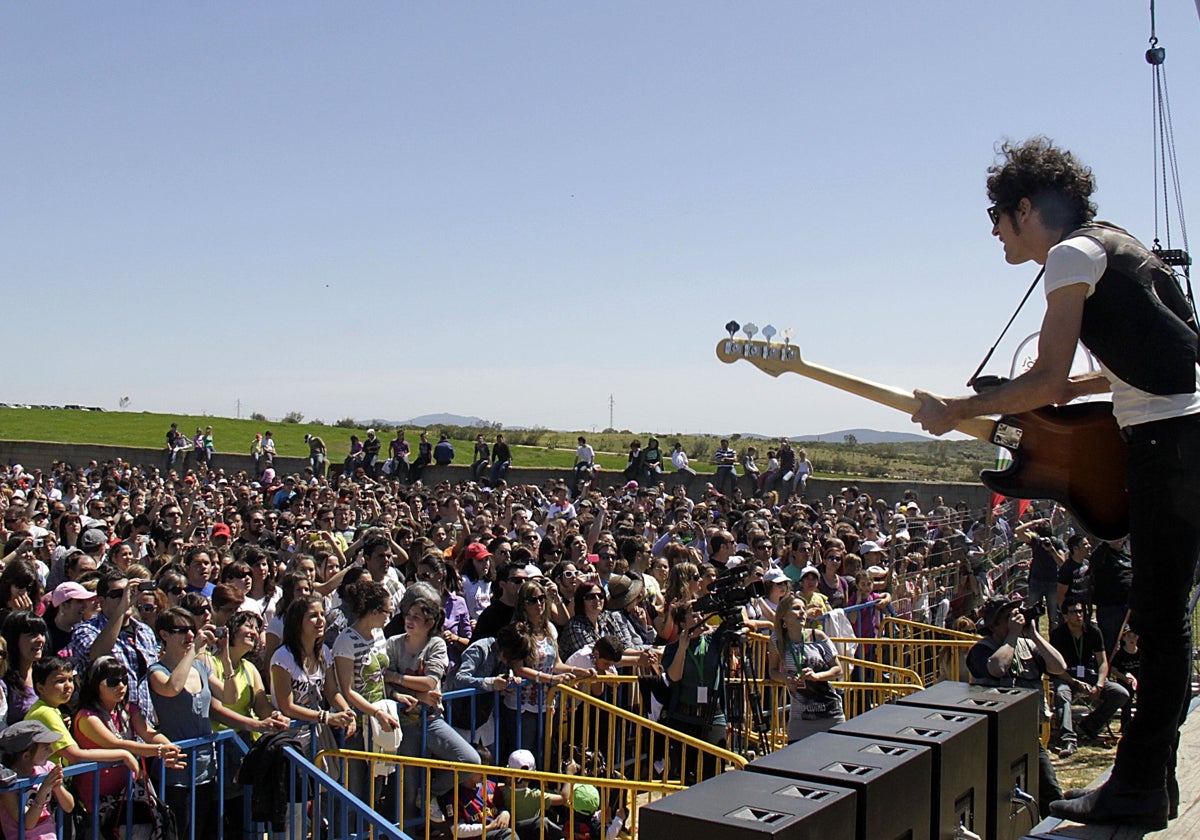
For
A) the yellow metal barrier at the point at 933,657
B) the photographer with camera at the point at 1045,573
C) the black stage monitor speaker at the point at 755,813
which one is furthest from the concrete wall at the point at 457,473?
the black stage monitor speaker at the point at 755,813

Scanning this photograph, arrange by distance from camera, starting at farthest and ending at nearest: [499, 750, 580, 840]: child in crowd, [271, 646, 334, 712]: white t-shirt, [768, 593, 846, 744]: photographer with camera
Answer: [768, 593, 846, 744]: photographer with camera
[271, 646, 334, 712]: white t-shirt
[499, 750, 580, 840]: child in crowd

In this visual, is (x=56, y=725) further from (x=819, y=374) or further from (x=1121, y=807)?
(x=1121, y=807)

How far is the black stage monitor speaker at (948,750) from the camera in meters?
3.46

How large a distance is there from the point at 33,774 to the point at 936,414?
4.24m

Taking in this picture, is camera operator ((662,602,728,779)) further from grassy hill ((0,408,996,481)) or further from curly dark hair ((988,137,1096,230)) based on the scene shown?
grassy hill ((0,408,996,481))

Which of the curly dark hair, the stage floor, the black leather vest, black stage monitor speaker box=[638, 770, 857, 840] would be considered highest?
the curly dark hair

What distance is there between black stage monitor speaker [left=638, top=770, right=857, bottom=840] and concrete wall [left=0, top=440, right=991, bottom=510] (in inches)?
588

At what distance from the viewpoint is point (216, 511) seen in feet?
59.5

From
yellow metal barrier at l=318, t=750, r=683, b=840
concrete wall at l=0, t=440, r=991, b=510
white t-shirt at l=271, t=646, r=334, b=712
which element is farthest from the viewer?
concrete wall at l=0, t=440, r=991, b=510

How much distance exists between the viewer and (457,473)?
3156 cm

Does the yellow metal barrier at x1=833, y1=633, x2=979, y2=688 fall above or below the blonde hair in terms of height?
below

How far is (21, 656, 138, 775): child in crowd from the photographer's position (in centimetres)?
504

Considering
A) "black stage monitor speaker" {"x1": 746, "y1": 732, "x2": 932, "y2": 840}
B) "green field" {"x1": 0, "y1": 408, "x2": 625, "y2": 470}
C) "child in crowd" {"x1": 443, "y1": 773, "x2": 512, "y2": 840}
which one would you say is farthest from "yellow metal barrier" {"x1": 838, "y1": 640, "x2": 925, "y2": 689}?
"green field" {"x1": 0, "y1": 408, "x2": 625, "y2": 470}

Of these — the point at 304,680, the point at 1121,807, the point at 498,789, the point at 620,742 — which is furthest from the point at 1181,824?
the point at 304,680
